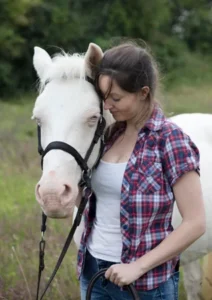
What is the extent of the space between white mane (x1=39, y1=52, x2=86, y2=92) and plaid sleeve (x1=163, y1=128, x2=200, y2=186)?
524 millimetres

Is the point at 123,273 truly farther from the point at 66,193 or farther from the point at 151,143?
the point at 151,143

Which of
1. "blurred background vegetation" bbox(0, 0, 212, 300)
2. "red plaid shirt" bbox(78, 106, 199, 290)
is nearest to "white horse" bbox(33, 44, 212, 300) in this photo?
"red plaid shirt" bbox(78, 106, 199, 290)

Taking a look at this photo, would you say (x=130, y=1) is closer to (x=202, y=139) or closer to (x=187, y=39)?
(x=187, y=39)

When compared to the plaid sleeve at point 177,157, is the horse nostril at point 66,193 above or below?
below

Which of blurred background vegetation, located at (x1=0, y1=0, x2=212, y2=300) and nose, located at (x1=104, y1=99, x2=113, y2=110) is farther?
blurred background vegetation, located at (x1=0, y1=0, x2=212, y2=300)

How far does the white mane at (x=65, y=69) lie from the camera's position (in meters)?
2.87

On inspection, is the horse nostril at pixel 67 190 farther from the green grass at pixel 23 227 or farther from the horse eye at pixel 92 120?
the green grass at pixel 23 227

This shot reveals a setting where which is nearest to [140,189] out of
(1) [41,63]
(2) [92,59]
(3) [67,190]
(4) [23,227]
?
(3) [67,190]

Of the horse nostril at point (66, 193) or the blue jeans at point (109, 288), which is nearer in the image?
the horse nostril at point (66, 193)

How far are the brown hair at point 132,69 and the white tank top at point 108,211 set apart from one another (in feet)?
0.77

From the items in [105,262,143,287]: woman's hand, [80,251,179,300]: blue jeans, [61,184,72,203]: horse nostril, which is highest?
[61,184,72,203]: horse nostril

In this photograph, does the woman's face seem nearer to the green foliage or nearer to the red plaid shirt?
the red plaid shirt

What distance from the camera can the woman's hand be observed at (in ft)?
8.34

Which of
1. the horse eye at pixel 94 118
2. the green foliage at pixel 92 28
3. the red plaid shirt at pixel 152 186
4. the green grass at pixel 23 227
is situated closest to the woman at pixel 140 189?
the red plaid shirt at pixel 152 186
